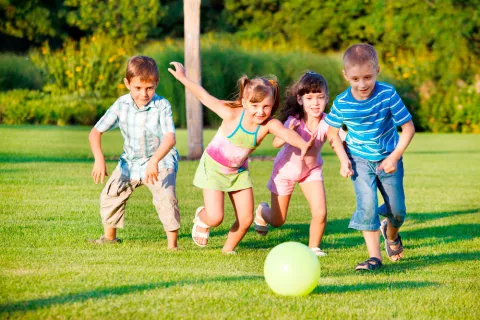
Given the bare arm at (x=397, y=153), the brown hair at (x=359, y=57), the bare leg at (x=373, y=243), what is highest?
the brown hair at (x=359, y=57)

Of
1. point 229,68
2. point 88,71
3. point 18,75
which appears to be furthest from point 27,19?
point 229,68

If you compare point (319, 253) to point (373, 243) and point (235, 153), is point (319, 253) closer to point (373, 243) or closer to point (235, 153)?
point (373, 243)

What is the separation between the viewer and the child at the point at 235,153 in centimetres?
694

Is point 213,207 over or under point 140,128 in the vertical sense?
under

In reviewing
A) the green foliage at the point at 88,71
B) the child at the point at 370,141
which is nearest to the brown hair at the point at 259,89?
the child at the point at 370,141

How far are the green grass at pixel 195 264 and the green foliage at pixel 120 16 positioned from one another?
Result: 32935 mm

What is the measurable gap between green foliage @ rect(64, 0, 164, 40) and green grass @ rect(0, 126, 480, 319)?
32.9m

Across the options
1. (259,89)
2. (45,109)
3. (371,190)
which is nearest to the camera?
(371,190)

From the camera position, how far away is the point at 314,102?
7.40m

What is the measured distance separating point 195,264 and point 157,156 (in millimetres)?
1071

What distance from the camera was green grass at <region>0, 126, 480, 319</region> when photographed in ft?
15.9

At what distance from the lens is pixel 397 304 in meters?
5.16

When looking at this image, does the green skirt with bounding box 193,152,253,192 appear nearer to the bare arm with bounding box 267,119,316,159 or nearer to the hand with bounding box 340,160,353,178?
the bare arm with bounding box 267,119,316,159

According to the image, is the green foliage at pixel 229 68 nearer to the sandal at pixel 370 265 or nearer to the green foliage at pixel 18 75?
the green foliage at pixel 18 75
